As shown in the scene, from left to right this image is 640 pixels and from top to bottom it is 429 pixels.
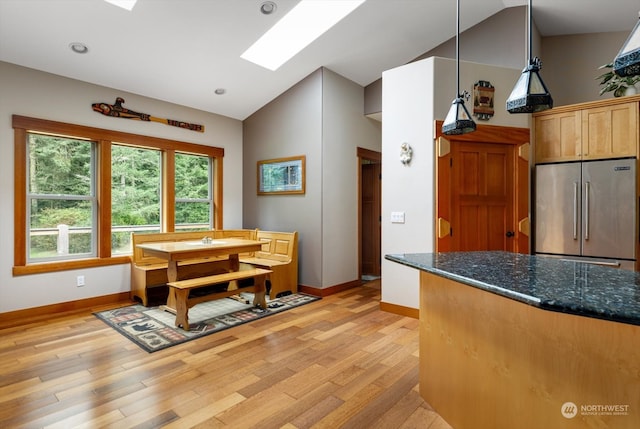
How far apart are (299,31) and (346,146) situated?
1.68m

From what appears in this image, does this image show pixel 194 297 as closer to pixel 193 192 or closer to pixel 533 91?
pixel 193 192

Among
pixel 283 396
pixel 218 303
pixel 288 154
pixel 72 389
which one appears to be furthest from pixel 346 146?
pixel 72 389

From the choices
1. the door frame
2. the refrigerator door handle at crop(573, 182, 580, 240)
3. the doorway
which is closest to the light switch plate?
the door frame

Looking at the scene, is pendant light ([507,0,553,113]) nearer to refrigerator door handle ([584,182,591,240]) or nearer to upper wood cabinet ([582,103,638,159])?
refrigerator door handle ([584,182,591,240])

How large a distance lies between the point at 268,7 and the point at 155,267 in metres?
3.30

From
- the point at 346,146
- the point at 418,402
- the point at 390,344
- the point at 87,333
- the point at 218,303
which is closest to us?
the point at 418,402

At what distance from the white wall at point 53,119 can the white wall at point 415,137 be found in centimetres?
309

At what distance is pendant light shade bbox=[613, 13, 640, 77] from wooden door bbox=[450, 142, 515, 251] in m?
2.54

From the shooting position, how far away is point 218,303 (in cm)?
446

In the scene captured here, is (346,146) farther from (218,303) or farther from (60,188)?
(60,188)

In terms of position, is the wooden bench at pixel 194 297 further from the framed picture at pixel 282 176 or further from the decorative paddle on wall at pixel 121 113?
the decorative paddle on wall at pixel 121 113

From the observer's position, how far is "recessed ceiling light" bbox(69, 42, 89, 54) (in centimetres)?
360

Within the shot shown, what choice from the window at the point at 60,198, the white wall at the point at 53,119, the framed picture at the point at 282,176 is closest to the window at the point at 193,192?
the white wall at the point at 53,119

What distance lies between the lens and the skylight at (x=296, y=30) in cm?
400
